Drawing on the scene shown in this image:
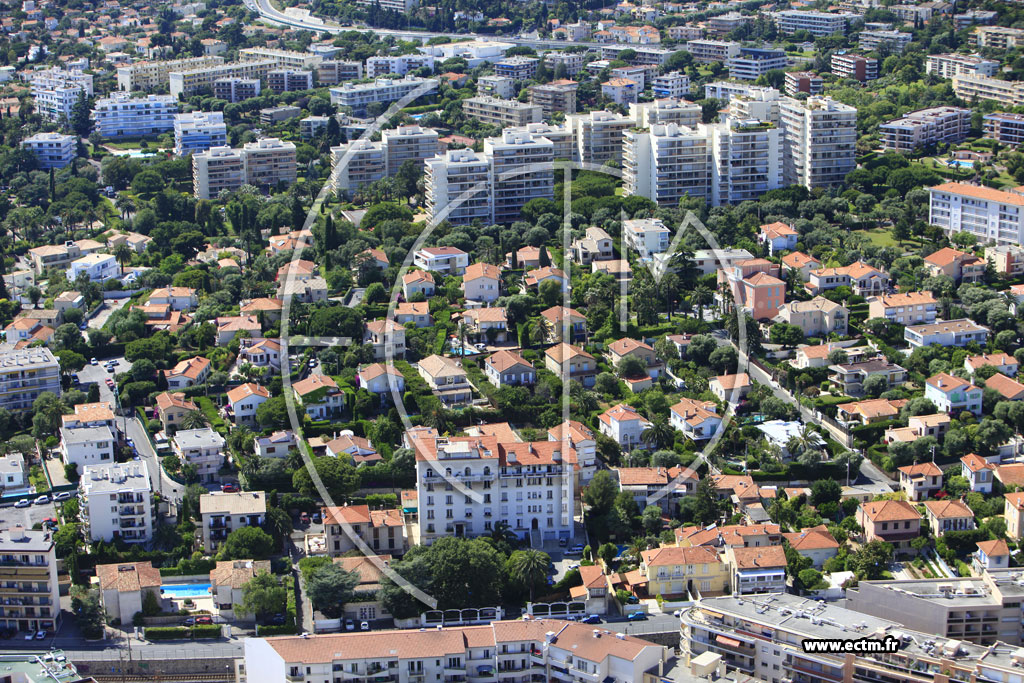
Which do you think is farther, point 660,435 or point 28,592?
point 660,435

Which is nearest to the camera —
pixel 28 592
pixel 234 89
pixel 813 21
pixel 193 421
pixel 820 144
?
pixel 28 592

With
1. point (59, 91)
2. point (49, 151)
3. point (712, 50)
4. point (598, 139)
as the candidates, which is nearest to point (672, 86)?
point (712, 50)

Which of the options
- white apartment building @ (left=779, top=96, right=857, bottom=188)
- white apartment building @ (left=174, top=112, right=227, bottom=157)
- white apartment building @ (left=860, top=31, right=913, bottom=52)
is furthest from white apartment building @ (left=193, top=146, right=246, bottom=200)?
white apartment building @ (left=860, top=31, right=913, bottom=52)

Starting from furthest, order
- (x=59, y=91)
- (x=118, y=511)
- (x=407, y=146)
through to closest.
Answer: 1. (x=59, y=91)
2. (x=407, y=146)
3. (x=118, y=511)

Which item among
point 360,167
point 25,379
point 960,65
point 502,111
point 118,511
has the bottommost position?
point 118,511

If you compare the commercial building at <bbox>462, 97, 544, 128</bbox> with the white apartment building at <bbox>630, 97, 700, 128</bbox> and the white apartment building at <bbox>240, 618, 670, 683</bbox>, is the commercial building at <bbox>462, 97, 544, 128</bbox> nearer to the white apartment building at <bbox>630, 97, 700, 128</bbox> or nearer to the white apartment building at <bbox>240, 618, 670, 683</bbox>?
the white apartment building at <bbox>630, 97, 700, 128</bbox>

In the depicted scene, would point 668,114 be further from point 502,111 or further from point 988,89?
point 988,89

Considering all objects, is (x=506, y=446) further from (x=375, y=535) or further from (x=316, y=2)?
(x=316, y=2)

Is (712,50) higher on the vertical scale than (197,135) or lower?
higher

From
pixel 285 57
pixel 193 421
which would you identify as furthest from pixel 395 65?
pixel 193 421
